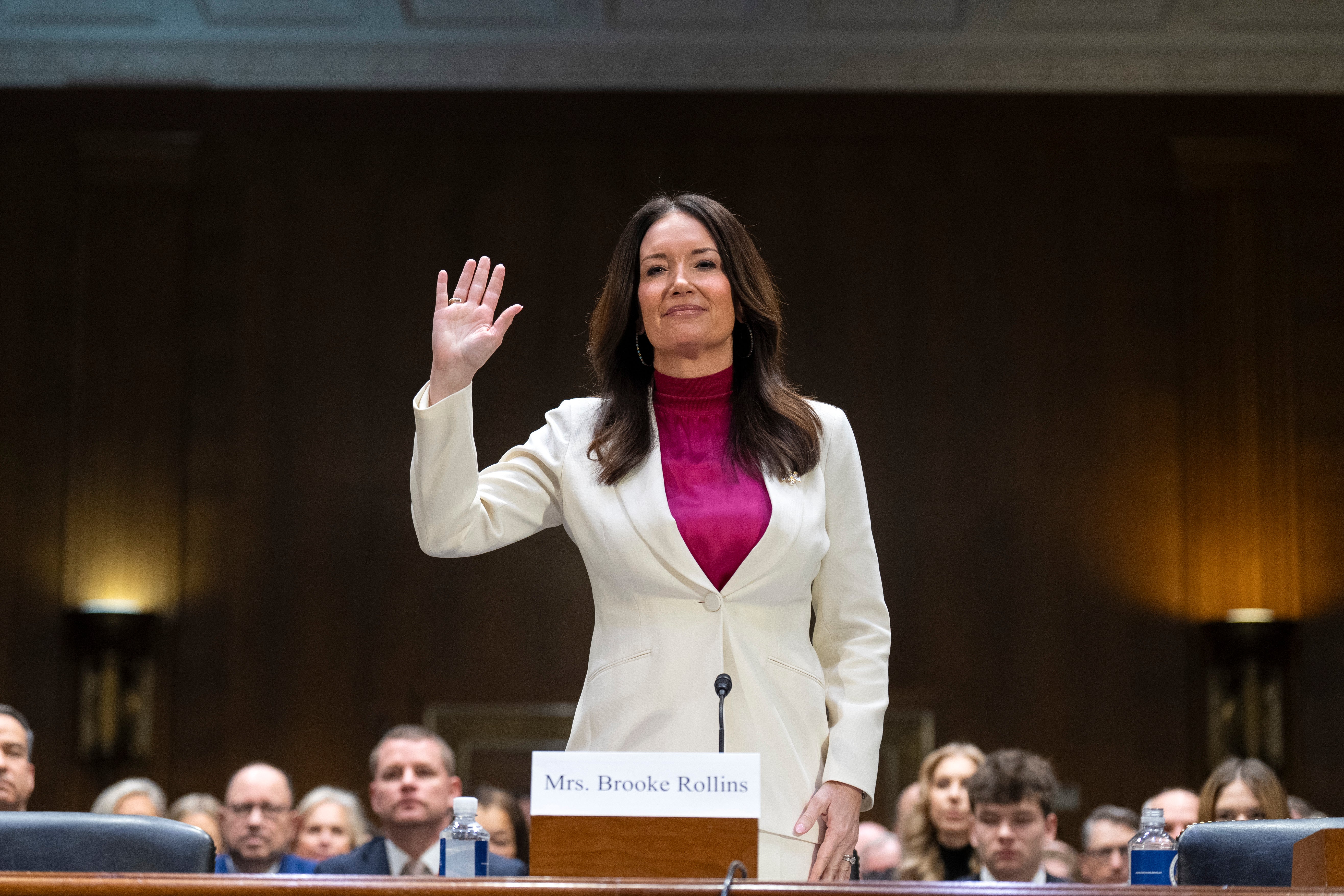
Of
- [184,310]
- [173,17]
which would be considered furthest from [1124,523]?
[173,17]

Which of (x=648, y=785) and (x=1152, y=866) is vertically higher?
(x=648, y=785)

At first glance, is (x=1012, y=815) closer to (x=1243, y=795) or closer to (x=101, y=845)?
(x=1243, y=795)

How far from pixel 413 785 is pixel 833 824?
2.58m

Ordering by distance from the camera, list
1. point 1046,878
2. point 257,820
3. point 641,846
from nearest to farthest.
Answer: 1. point 641,846
2. point 1046,878
3. point 257,820

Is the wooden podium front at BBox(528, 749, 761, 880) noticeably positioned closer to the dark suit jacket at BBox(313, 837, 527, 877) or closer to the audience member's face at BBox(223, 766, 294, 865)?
the dark suit jacket at BBox(313, 837, 527, 877)

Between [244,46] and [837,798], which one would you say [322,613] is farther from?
[837,798]

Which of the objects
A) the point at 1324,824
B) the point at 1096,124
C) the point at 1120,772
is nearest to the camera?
the point at 1324,824

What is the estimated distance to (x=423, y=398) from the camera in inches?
77.4

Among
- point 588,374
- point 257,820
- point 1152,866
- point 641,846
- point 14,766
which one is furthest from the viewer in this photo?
point 588,374

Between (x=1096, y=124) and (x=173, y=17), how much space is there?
15.7 ft

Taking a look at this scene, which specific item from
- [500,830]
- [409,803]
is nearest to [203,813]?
[500,830]

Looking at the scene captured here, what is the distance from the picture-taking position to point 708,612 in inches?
79.2

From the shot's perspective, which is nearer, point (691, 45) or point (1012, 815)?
point (1012, 815)

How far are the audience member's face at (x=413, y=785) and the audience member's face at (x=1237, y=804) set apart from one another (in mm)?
2169
